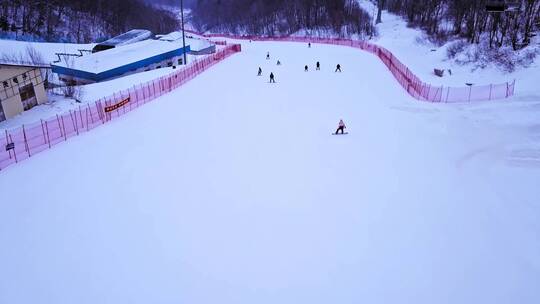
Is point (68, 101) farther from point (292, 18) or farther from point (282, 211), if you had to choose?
point (292, 18)

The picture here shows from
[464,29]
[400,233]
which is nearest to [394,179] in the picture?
[400,233]

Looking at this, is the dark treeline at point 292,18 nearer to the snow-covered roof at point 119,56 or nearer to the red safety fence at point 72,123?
the snow-covered roof at point 119,56

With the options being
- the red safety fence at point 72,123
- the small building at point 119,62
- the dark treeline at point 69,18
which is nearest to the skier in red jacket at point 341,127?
the red safety fence at point 72,123

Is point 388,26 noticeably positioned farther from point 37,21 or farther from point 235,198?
point 37,21

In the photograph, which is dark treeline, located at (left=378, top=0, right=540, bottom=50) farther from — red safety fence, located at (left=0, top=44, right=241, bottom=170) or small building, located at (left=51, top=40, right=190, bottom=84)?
small building, located at (left=51, top=40, right=190, bottom=84)

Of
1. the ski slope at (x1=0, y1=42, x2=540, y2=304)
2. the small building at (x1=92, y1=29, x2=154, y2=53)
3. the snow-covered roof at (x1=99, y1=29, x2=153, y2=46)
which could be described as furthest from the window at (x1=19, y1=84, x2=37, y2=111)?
the snow-covered roof at (x1=99, y1=29, x2=153, y2=46)
